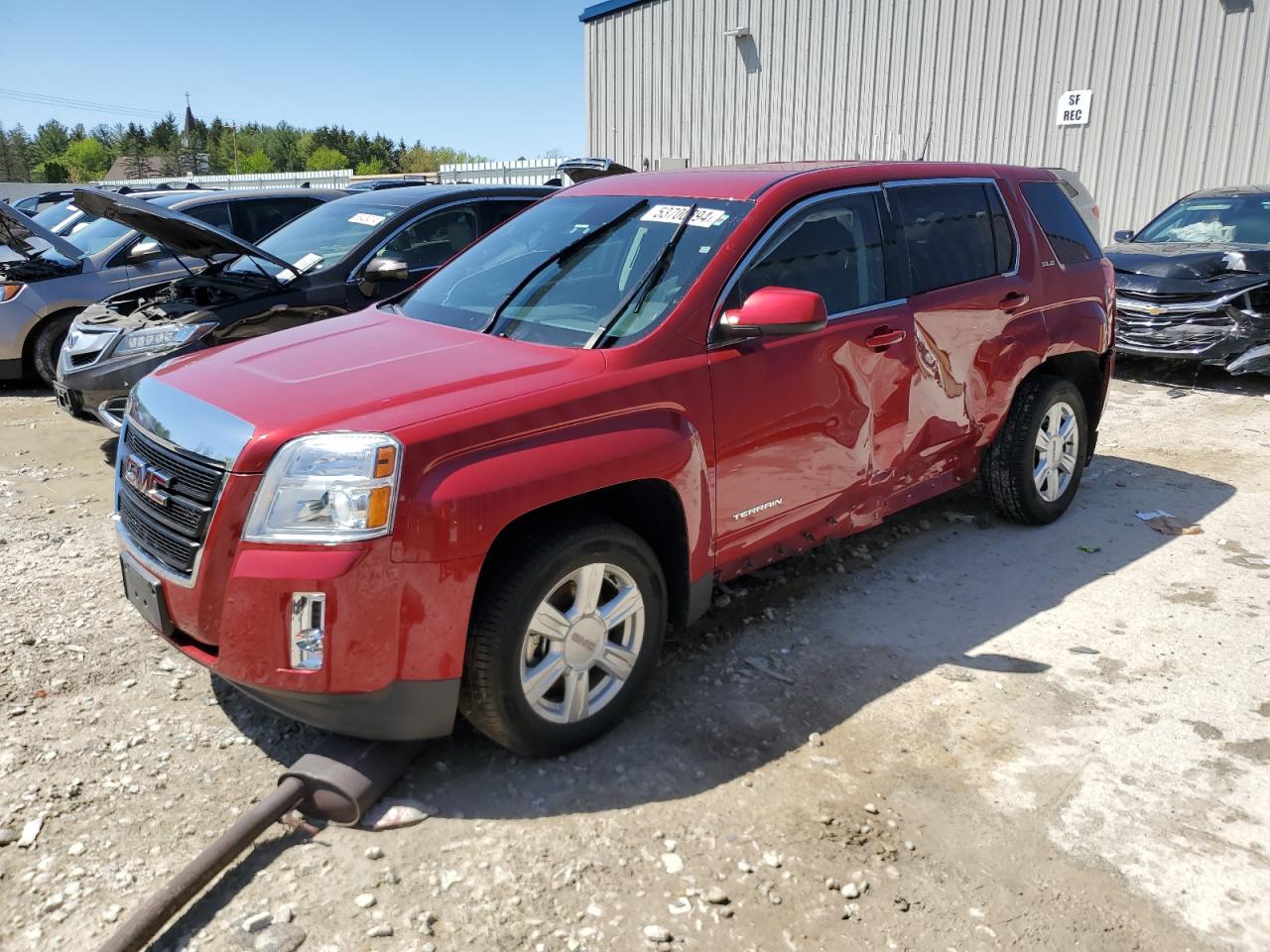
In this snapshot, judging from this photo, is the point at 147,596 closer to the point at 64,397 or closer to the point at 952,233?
the point at 952,233

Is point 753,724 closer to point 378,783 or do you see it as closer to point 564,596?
point 564,596

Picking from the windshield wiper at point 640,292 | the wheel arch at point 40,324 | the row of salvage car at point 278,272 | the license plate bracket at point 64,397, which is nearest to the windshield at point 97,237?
the row of salvage car at point 278,272

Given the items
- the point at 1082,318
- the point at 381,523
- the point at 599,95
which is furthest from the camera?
the point at 599,95

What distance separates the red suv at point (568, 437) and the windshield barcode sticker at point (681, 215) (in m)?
0.02

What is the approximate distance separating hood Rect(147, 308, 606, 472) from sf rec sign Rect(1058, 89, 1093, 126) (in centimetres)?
1311

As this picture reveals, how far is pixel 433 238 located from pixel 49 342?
3.82m

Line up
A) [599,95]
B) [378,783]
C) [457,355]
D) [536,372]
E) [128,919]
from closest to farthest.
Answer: [128,919]
[378,783]
[536,372]
[457,355]
[599,95]

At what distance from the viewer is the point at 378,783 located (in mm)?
2855

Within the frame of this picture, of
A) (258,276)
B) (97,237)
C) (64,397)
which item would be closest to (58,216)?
(97,237)

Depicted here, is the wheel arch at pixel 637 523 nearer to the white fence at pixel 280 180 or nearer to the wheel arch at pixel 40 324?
the wheel arch at pixel 40 324

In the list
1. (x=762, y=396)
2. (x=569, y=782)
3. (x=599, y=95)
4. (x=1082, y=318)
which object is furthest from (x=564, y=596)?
(x=599, y=95)

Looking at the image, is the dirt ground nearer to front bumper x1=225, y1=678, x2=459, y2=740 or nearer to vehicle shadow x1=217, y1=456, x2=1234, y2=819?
vehicle shadow x1=217, y1=456, x2=1234, y2=819

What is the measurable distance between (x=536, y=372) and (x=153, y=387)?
52.4 inches

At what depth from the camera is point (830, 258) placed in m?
3.88
